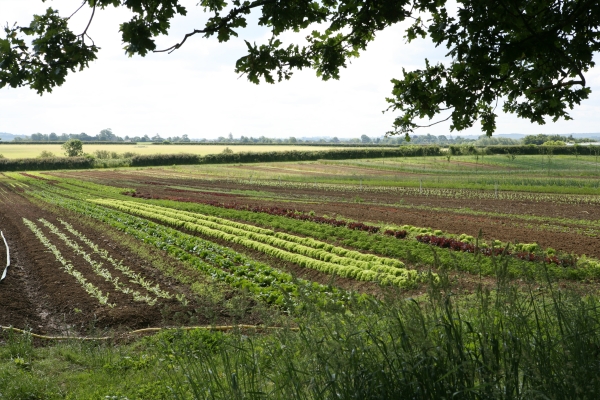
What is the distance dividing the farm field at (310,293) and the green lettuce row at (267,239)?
0.08 metres

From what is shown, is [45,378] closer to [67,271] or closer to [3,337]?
[3,337]

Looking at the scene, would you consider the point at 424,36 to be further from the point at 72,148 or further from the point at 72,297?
the point at 72,148

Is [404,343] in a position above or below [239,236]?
above

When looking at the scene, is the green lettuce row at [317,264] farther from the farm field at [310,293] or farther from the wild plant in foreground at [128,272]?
the wild plant in foreground at [128,272]

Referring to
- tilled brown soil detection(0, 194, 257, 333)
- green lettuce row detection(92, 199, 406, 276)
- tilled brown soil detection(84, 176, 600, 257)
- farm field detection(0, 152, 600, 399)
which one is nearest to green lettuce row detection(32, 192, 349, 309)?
farm field detection(0, 152, 600, 399)

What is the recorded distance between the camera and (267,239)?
1977 centimetres

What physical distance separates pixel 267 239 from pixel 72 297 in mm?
7803

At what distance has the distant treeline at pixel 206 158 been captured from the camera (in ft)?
259

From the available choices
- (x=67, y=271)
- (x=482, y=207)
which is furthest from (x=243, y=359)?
(x=482, y=207)

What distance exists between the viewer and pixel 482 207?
27984 mm

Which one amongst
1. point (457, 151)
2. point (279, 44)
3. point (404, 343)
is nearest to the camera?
point (404, 343)

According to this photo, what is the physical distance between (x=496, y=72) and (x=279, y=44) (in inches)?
107

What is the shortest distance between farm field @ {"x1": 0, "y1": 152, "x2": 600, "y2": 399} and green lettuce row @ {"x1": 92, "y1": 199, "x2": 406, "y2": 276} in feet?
0.28

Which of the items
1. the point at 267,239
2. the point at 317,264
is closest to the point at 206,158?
the point at 267,239
